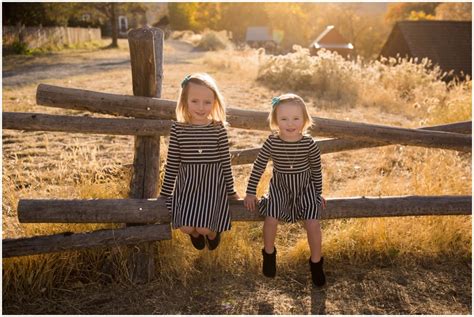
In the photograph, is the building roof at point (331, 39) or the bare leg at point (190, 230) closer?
the bare leg at point (190, 230)

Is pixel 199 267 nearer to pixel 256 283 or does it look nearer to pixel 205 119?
pixel 256 283

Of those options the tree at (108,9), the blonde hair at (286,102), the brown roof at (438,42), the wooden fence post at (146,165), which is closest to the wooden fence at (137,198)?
the wooden fence post at (146,165)

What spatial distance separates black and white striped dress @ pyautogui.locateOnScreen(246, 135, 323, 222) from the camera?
2.87 meters

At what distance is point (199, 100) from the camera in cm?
279

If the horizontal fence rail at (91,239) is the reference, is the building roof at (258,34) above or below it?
above

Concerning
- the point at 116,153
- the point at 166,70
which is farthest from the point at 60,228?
the point at 166,70

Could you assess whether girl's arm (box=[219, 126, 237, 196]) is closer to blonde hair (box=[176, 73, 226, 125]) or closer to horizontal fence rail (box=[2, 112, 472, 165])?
blonde hair (box=[176, 73, 226, 125])

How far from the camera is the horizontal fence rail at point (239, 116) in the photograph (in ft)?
10.2

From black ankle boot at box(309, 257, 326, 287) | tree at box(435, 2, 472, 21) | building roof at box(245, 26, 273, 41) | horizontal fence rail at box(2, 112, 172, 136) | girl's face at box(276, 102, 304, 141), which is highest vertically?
tree at box(435, 2, 472, 21)

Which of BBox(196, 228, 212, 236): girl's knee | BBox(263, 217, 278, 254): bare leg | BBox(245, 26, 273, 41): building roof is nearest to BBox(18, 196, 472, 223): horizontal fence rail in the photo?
BBox(263, 217, 278, 254): bare leg


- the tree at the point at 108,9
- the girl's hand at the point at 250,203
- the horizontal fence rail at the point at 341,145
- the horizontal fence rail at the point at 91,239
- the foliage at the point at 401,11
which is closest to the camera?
the girl's hand at the point at 250,203

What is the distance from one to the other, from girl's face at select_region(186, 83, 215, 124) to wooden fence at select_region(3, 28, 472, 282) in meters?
0.42

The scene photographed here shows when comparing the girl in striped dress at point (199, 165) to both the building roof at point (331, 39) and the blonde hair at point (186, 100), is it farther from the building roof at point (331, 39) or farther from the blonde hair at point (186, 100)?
the building roof at point (331, 39)

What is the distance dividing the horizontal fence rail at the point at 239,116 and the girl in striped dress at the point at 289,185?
553 millimetres
